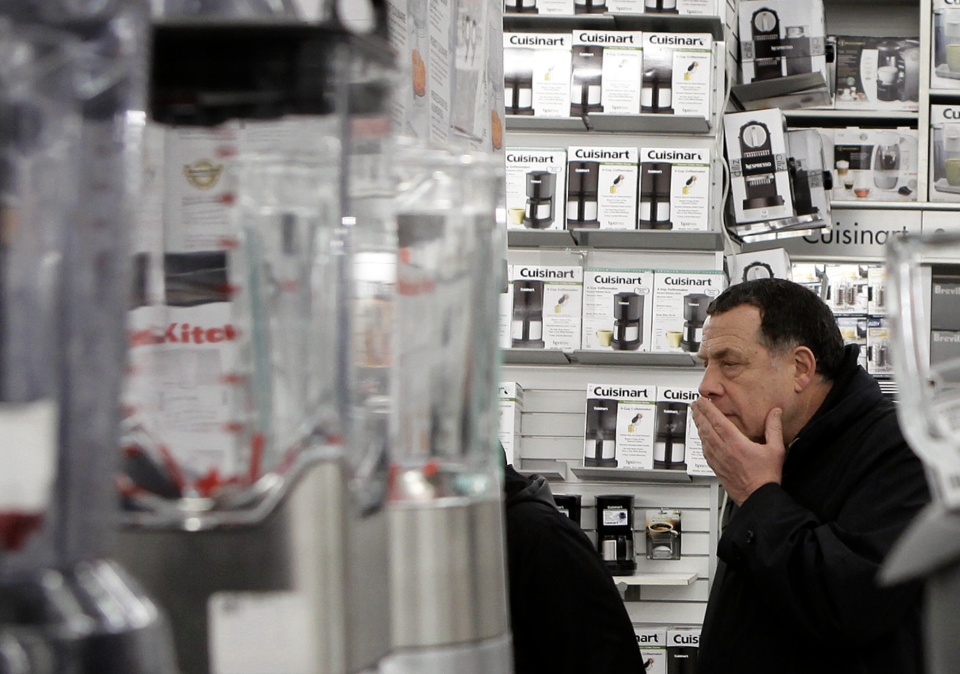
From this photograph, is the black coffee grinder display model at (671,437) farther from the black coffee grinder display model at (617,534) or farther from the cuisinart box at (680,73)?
the cuisinart box at (680,73)

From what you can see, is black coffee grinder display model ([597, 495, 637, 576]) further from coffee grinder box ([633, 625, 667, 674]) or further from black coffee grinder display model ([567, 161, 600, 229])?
black coffee grinder display model ([567, 161, 600, 229])

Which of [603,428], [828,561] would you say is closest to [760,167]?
[603,428]

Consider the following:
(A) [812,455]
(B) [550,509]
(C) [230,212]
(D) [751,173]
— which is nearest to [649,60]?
(D) [751,173]

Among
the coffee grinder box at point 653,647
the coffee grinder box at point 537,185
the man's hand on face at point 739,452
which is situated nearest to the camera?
the man's hand on face at point 739,452

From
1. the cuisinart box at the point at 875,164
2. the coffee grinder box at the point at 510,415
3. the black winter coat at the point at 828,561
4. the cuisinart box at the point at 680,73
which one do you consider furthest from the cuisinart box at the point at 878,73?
the black winter coat at the point at 828,561

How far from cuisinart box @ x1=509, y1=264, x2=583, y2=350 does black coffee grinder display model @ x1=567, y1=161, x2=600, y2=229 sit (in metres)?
0.19

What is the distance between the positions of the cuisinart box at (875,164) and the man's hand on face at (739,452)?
2.98 meters

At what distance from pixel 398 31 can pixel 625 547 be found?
3.76 meters

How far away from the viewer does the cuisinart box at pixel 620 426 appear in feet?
15.6

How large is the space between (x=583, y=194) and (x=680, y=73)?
2.07 ft

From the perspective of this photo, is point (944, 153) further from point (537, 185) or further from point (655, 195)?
point (537, 185)

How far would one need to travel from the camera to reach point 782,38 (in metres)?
5.21

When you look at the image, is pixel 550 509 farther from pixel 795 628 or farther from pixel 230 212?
pixel 230 212

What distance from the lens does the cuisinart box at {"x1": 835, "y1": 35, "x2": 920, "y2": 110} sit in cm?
536
